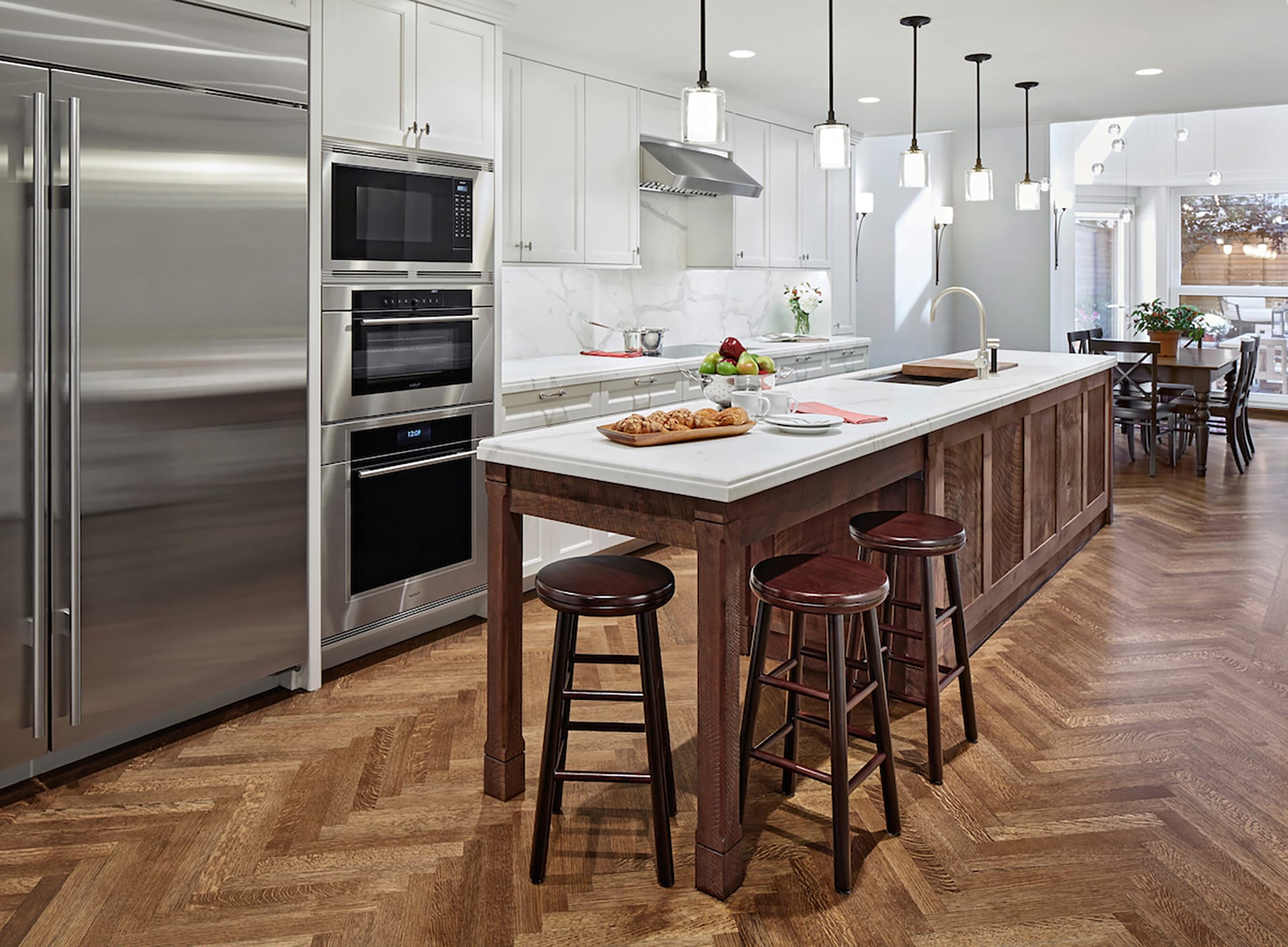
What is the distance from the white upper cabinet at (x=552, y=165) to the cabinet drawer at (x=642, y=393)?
664mm

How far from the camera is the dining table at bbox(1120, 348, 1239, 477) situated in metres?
6.95

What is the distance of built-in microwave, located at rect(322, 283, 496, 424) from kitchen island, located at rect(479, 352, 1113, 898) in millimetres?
981

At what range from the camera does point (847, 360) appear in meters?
6.80

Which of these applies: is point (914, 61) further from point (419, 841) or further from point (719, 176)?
point (419, 841)

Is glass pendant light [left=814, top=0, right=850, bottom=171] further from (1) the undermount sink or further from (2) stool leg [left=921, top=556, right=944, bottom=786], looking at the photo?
(1) the undermount sink

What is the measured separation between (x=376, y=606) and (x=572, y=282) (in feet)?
7.96

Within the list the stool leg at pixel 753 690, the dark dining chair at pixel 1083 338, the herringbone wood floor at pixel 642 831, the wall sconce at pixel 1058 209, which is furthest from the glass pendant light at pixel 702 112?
the wall sconce at pixel 1058 209

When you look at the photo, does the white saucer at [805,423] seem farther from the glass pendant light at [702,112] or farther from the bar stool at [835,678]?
the glass pendant light at [702,112]

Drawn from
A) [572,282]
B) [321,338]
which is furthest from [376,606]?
[572,282]

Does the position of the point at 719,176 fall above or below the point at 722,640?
above

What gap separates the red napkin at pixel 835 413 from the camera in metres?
2.93

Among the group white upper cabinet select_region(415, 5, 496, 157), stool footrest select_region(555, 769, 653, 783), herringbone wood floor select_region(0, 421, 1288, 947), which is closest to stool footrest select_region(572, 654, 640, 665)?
stool footrest select_region(555, 769, 653, 783)

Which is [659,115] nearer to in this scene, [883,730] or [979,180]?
[979,180]

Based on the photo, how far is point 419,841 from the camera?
2426mm
